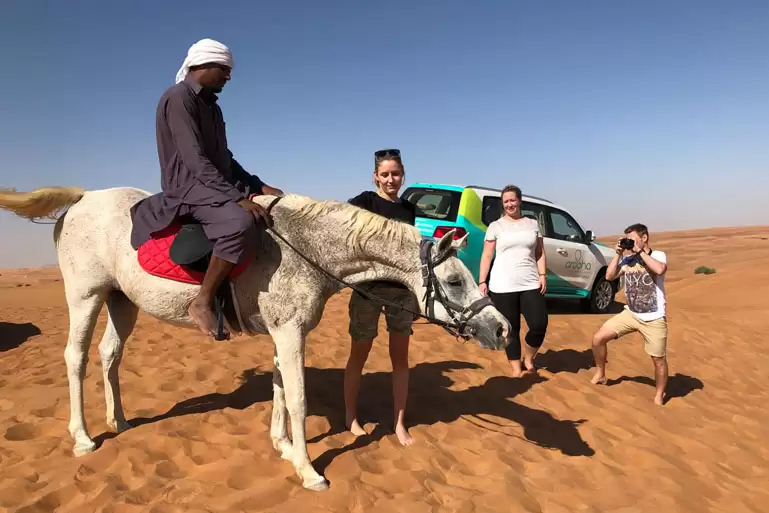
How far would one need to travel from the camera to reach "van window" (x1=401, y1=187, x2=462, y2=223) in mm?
7934

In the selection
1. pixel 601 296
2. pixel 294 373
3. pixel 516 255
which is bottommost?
pixel 601 296

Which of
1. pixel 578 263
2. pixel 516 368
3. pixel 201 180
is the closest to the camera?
pixel 201 180

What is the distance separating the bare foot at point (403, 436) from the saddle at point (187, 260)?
1663 millimetres

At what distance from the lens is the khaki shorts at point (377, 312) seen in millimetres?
3686

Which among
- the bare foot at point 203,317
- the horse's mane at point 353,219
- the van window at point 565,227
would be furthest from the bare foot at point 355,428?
the van window at point 565,227

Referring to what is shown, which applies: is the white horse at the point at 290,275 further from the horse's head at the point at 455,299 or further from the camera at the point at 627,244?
the camera at the point at 627,244

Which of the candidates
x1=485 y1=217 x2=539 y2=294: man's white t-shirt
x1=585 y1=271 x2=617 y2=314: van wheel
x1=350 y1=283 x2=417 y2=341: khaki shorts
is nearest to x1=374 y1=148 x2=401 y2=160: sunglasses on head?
x1=350 y1=283 x2=417 y2=341: khaki shorts

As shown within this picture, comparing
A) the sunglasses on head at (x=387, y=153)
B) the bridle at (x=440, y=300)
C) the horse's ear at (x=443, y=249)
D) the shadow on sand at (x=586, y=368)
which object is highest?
the sunglasses on head at (x=387, y=153)

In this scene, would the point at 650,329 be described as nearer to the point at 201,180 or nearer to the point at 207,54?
the point at 201,180

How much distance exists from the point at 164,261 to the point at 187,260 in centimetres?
27

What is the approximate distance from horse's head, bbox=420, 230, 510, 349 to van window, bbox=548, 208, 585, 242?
6.91 m

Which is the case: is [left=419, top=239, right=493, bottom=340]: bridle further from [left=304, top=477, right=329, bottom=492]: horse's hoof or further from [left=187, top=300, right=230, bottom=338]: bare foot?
[left=187, top=300, right=230, bottom=338]: bare foot

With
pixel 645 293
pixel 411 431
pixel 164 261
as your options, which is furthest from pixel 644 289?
pixel 164 261

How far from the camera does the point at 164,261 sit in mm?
3285
